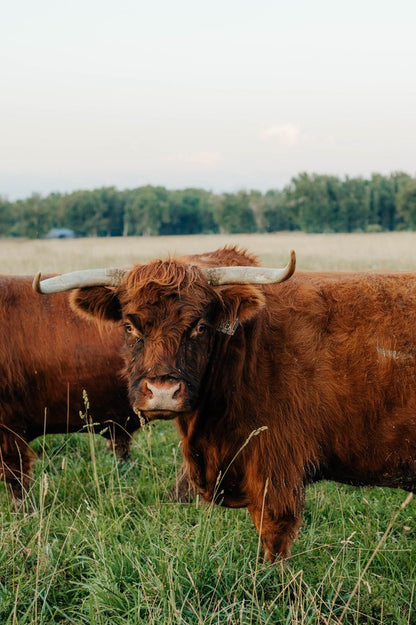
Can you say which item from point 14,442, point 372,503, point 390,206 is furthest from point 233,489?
point 390,206

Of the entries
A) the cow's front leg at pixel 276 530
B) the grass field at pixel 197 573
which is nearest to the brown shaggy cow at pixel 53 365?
the grass field at pixel 197 573

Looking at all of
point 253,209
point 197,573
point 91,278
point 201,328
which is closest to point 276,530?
point 197,573

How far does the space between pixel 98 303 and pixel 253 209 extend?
2665 inches

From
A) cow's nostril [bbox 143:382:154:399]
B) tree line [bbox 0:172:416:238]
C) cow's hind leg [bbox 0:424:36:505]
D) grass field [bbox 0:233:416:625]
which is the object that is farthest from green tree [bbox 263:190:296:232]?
cow's nostril [bbox 143:382:154:399]

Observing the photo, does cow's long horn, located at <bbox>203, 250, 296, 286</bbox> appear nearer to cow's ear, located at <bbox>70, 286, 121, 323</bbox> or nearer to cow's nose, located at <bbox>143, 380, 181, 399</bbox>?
cow's ear, located at <bbox>70, 286, 121, 323</bbox>

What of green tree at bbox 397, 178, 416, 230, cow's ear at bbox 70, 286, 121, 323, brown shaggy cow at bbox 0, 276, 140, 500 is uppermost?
green tree at bbox 397, 178, 416, 230

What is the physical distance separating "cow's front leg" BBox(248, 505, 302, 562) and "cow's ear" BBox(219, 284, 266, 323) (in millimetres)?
→ 1112

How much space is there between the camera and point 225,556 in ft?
10.5

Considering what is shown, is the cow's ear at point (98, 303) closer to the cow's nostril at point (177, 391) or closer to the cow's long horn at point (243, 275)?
Answer: the cow's long horn at point (243, 275)

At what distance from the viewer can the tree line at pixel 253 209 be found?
212 ft

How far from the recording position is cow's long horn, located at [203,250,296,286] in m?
3.49

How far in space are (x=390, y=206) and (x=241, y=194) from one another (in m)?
16.5

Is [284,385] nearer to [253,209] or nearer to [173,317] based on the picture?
[173,317]

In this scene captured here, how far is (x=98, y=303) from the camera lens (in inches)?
152
